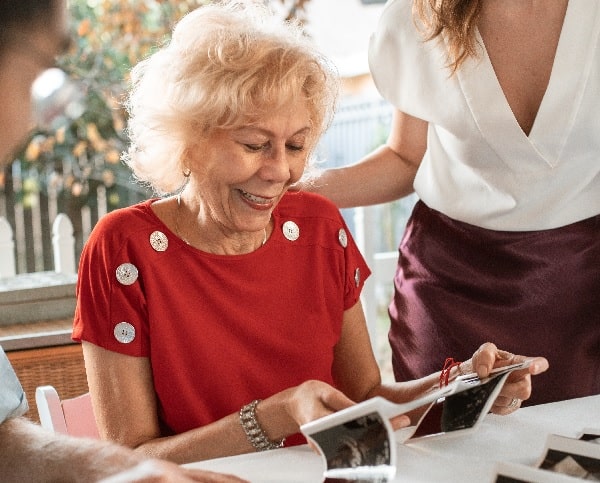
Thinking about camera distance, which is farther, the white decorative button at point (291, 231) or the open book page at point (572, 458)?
the white decorative button at point (291, 231)

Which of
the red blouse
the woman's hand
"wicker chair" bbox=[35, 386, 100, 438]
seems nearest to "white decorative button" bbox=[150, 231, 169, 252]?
the red blouse

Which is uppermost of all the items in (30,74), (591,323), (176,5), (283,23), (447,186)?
(176,5)

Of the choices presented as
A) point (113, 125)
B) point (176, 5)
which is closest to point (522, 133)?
point (176, 5)

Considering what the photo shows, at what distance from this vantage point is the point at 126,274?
81.4 inches

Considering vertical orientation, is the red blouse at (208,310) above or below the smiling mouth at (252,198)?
below

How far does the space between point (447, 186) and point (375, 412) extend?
43.5 inches

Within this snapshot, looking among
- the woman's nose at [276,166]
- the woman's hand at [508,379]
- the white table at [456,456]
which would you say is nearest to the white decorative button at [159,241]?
the woman's nose at [276,166]

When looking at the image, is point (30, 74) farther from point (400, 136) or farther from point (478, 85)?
point (400, 136)

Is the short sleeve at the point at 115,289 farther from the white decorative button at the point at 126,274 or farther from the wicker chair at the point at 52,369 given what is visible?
the wicker chair at the point at 52,369

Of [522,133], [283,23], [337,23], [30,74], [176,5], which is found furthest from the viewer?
[337,23]

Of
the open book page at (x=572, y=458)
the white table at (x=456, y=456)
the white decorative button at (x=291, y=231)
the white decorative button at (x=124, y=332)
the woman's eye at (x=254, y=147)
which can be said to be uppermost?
the woman's eye at (x=254, y=147)

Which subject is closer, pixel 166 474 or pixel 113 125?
pixel 166 474

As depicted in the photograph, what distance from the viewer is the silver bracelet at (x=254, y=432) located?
1881 mm

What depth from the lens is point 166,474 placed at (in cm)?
143
